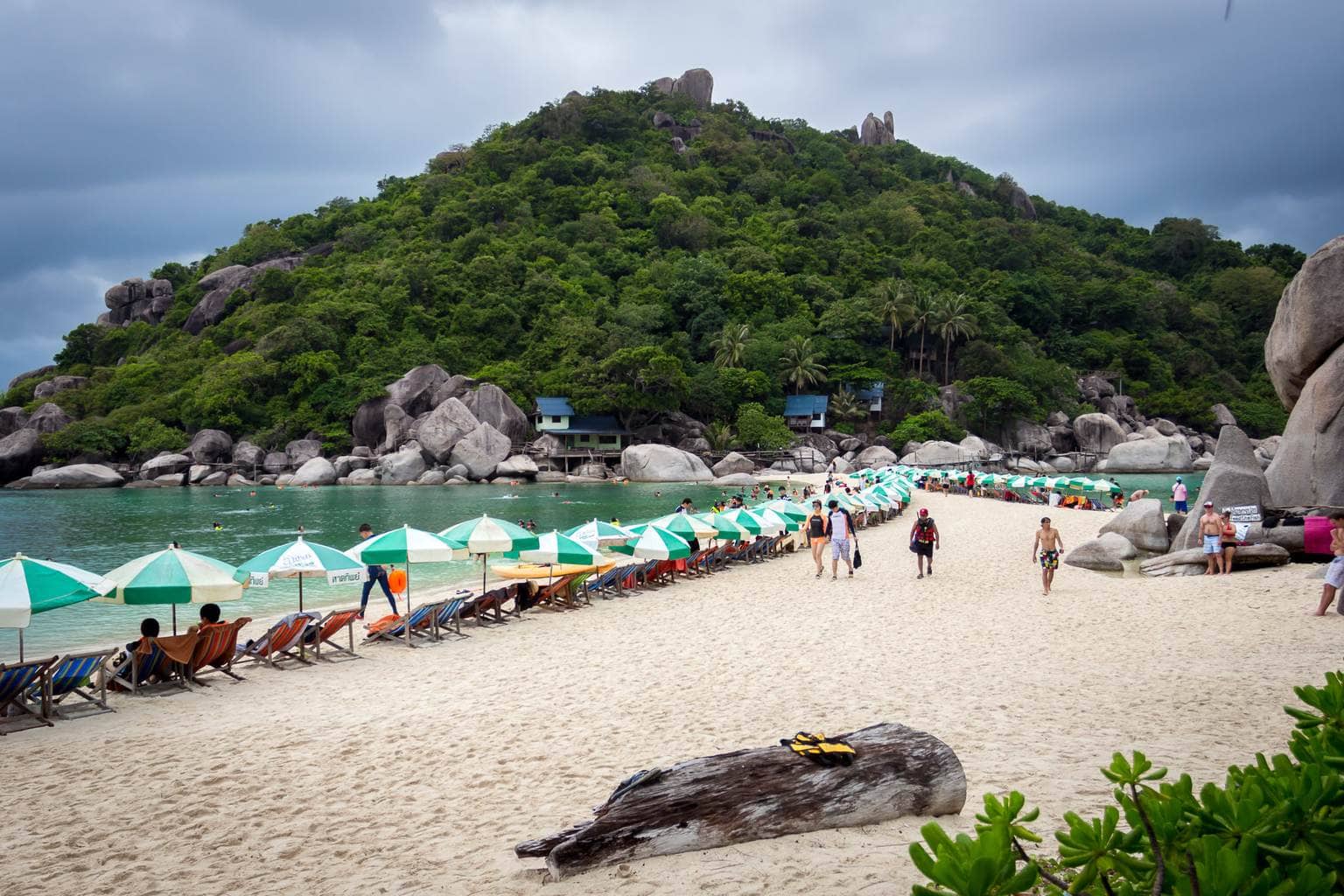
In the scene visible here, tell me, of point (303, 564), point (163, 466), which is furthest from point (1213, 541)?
point (163, 466)

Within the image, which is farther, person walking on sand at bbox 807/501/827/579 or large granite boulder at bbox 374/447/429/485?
large granite boulder at bbox 374/447/429/485

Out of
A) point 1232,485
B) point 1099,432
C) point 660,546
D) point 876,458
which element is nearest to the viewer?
point 660,546

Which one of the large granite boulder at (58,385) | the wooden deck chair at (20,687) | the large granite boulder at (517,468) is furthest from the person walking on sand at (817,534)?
the large granite boulder at (58,385)

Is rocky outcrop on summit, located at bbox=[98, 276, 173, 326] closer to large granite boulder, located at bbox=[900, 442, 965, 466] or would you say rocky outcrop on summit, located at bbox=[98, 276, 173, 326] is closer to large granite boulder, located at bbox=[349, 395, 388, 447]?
large granite boulder, located at bbox=[349, 395, 388, 447]

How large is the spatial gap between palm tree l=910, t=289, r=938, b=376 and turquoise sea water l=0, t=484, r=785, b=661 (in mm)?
34162

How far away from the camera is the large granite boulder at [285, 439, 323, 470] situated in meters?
65.9

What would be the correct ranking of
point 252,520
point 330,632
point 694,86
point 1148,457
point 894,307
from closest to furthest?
point 330,632
point 252,520
point 1148,457
point 894,307
point 694,86

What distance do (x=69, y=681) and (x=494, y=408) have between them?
58215 millimetres

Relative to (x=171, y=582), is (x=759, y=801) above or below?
below

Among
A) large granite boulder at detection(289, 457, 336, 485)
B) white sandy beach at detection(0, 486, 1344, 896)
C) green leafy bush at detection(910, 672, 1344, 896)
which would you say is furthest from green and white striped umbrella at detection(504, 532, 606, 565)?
large granite boulder at detection(289, 457, 336, 485)

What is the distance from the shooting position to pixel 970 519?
30.5 m

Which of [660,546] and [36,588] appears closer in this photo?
[36,588]

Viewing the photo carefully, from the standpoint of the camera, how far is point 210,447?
65875 millimetres

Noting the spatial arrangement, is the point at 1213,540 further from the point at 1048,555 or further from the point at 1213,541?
the point at 1048,555
